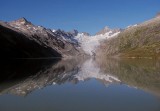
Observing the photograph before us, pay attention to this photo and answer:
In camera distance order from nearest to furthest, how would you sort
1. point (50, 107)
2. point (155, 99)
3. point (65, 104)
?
point (50, 107) < point (65, 104) < point (155, 99)

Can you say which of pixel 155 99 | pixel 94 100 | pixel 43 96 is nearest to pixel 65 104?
pixel 94 100

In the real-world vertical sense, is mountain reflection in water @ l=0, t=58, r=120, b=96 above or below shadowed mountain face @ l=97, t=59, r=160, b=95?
above

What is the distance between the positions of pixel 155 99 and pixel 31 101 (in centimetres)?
1458

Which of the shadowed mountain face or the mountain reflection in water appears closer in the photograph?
the mountain reflection in water

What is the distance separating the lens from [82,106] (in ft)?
113

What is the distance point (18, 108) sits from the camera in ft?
108

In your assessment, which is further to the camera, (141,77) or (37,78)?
(141,77)

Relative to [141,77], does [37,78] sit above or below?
above

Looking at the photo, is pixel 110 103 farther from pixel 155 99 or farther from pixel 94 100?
pixel 155 99

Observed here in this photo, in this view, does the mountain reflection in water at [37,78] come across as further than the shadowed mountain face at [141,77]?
No

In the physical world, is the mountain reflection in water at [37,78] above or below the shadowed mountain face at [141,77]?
above

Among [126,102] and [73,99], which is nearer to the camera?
[126,102]

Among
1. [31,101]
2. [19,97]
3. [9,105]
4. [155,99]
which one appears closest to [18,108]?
[9,105]

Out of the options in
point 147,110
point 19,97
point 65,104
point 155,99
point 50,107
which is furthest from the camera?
point 19,97
